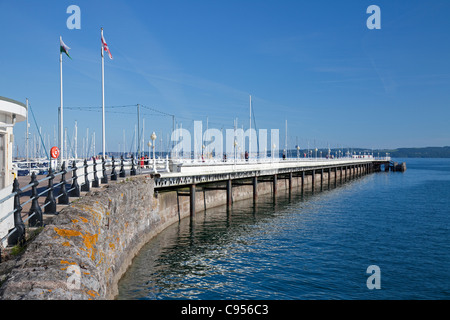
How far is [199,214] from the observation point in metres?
31.6

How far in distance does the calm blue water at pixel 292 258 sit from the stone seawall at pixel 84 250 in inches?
59.3

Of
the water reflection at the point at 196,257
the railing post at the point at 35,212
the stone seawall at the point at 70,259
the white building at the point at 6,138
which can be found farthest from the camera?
the water reflection at the point at 196,257

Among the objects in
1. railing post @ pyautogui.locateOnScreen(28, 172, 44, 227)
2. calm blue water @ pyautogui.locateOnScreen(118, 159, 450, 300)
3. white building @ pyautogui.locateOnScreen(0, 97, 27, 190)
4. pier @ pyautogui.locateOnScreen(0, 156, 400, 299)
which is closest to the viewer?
pier @ pyautogui.locateOnScreen(0, 156, 400, 299)

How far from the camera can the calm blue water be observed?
14364 mm

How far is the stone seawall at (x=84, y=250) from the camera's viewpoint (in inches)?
200

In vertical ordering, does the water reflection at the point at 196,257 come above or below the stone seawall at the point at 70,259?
below

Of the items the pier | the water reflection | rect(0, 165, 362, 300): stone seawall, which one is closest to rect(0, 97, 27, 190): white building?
the pier

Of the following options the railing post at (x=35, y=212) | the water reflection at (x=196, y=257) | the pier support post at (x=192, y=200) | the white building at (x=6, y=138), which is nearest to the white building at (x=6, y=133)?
the white building at (x=6, y=138)

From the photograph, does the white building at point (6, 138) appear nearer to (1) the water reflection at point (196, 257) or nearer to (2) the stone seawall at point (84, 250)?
(2) the stone seawall at point (84, 250)

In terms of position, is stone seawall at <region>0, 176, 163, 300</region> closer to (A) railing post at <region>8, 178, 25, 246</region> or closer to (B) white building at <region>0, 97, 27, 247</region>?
(A) railing post at <region>8, 178, 25, 246</region>

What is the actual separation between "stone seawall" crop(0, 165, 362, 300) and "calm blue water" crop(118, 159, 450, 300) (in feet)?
4.94
